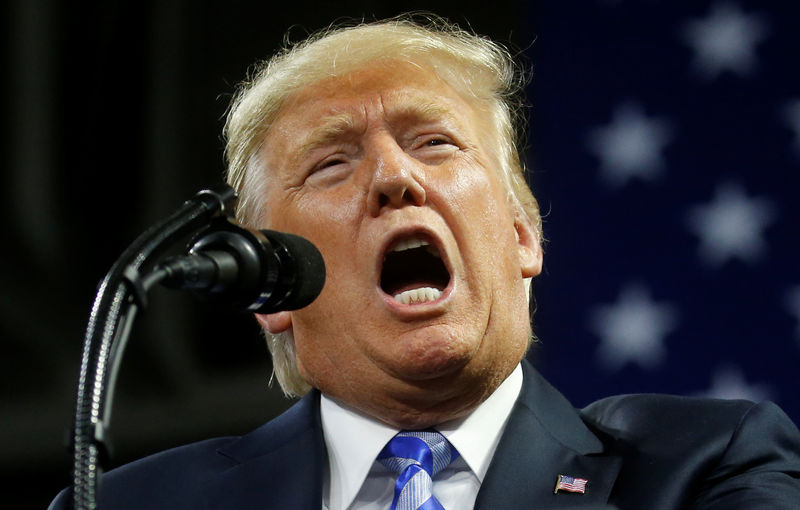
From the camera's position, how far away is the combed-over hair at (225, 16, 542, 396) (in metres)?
1.95

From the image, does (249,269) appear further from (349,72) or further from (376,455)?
(349,72)

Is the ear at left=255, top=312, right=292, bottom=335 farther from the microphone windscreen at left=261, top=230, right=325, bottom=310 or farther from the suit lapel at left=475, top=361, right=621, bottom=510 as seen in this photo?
the microphone windscreen at left=261, top=230, right=325, bottom=310

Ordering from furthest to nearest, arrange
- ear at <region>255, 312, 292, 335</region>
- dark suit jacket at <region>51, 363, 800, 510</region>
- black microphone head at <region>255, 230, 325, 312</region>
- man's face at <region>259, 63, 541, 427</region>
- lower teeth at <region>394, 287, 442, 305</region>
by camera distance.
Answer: ear at <region>255, 312, 292, 335</region>
lower teeth at <region>394, 287, 442, 305</region>
man's face at <region>259, 63, 541, 427</region>
dark suit jacket at <region>51, 363, 800, 510</region>
black microphone head at <region>255, 230, 325, 312</region>

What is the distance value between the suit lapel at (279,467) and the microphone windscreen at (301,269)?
0.60 meters

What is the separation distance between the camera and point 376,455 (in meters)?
1.76

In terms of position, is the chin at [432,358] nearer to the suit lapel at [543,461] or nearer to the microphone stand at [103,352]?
the suit lapel at [543,461]

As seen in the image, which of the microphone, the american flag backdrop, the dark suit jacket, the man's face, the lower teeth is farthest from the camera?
the american flag backdrop

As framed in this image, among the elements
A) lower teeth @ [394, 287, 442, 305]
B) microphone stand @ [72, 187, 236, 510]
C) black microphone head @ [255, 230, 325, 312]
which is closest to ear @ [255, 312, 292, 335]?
lower teeth @ [394, 287, 442, 305]

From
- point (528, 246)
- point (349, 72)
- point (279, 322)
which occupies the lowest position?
point (279, 322)

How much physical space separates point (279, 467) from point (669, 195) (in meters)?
1.29

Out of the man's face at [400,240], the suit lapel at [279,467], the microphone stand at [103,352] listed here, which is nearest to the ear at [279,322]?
the man's face at [400,240]

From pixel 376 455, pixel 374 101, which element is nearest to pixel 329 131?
pixel 374 101

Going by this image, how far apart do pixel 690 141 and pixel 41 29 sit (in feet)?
5.30

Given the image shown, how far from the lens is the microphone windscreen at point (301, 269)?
1.20 metres
